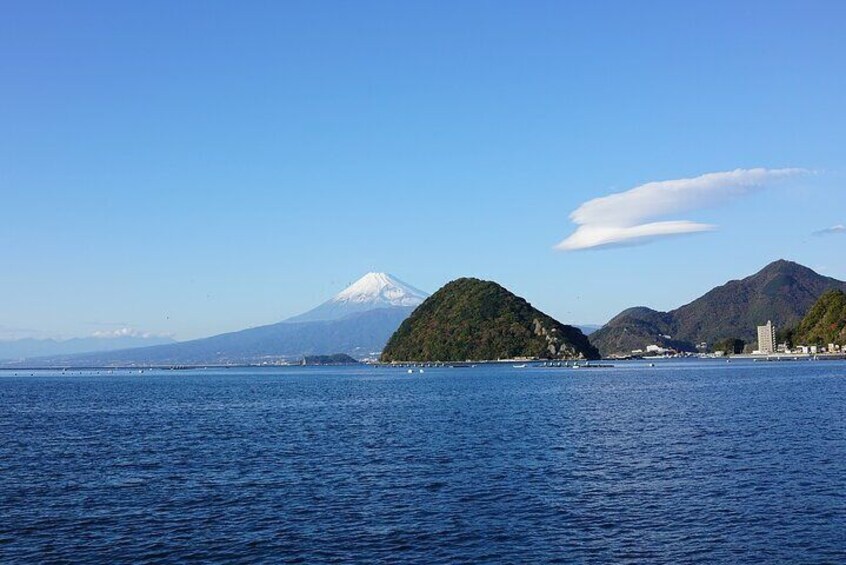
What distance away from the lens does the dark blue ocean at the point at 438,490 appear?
99.3 feet

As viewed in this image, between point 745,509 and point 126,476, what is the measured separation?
35.2 m

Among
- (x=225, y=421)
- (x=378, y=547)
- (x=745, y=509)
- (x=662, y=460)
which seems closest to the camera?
(x=378, y=547)

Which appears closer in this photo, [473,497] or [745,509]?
→ [745,509]

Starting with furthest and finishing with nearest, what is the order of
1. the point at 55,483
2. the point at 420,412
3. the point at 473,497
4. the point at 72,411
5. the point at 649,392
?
the point at 649,392, the point at 72,411, the point at 420,412, the point at 55,483, the point at 473,497

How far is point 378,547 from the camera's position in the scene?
3038 cm

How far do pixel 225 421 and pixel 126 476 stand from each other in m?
40.2

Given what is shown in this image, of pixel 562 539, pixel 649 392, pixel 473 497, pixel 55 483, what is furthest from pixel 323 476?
pixel 649 392

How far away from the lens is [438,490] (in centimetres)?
4128

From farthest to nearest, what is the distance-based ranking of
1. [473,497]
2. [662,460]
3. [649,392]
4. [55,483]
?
[649,392] → [662,460] → [55,483] → [473,497]

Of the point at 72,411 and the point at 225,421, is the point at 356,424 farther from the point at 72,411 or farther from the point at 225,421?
the point at 72,411

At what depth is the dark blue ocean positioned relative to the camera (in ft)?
99.3

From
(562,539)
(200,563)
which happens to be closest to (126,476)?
(200,563)

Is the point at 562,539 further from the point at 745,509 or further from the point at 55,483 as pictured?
the point at 55,483

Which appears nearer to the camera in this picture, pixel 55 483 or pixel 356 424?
pixel 55 483
